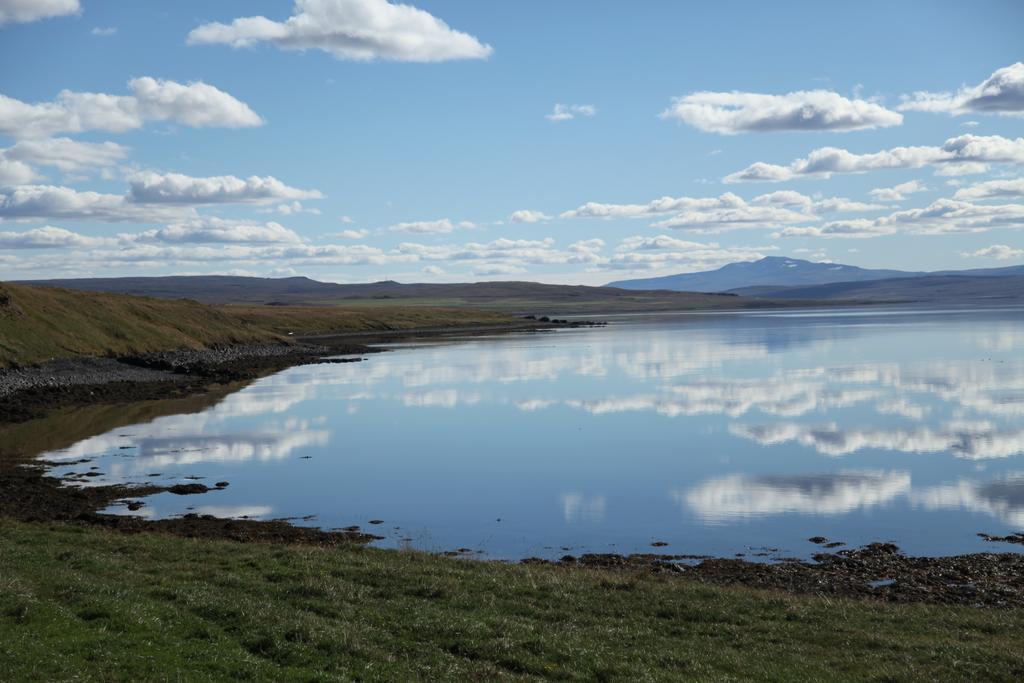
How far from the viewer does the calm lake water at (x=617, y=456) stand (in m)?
27.5

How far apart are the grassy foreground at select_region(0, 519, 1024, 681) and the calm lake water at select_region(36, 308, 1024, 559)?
20.7 ft

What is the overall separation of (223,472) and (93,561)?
18.4 m

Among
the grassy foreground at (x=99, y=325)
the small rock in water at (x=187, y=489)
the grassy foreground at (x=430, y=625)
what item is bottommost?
the small rock in water at (x=187, y=489)

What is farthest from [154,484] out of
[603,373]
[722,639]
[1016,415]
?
[603,373]

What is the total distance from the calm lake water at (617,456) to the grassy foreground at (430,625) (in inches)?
249

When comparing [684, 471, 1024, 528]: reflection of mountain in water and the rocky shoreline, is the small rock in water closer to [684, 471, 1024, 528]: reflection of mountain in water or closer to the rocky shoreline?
the rocky shoreline

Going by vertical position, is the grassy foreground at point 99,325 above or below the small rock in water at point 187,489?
above

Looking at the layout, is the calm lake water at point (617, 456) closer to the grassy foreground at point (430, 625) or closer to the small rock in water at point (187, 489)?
the small rock in water at point (187, 489)

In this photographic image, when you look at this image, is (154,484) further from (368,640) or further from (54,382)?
(54,382)

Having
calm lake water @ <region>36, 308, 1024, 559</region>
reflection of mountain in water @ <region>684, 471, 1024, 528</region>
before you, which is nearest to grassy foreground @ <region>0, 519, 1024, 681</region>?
calm lake water @ <region>36, 308, 1024, 559</region>

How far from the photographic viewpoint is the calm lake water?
27.5 metres

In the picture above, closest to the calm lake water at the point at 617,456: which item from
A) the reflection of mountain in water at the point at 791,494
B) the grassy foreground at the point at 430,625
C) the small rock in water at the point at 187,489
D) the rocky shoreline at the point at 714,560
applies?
the reflection of mountain in water at the point at 791,494

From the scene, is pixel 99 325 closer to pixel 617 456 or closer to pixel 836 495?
pixel 617 456

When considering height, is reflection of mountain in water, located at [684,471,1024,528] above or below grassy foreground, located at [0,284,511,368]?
below
